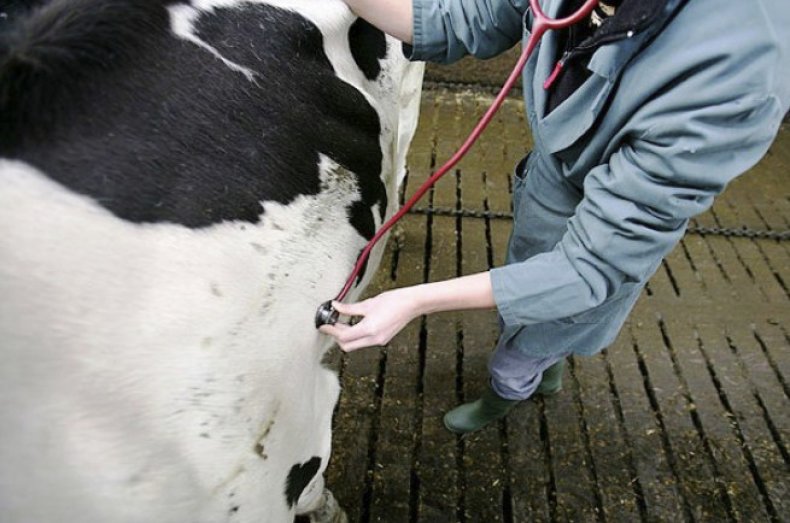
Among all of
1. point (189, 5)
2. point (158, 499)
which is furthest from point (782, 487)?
point (189, 5)

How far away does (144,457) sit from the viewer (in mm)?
689

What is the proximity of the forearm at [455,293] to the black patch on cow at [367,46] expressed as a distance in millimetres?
488

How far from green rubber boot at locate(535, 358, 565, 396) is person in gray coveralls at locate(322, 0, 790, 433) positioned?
2.07ft

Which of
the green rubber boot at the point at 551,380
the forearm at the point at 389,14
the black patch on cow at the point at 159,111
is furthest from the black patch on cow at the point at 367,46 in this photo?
the green rubber boot at the point at 551,380

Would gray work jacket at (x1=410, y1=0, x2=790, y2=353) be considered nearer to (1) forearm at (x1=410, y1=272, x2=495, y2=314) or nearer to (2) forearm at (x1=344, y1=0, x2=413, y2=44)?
(1) forearm at (x1=410, y1=272, x2=495, y2=314)

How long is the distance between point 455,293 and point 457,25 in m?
0.52

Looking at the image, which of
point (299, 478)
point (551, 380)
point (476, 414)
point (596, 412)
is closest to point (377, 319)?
point (299, 478)

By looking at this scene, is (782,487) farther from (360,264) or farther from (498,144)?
(498,144)

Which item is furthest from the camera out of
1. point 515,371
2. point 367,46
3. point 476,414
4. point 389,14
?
point 476,414

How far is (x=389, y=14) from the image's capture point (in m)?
1.23

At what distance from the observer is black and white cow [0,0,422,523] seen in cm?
65

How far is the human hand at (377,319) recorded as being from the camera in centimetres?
101

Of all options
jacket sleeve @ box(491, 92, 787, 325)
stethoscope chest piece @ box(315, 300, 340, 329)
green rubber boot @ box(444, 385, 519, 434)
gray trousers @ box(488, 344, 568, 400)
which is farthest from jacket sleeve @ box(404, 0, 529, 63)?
green rubber boot @ box(444, 385, 519, 434)

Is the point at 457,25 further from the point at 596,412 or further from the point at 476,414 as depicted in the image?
the point at 596,412
